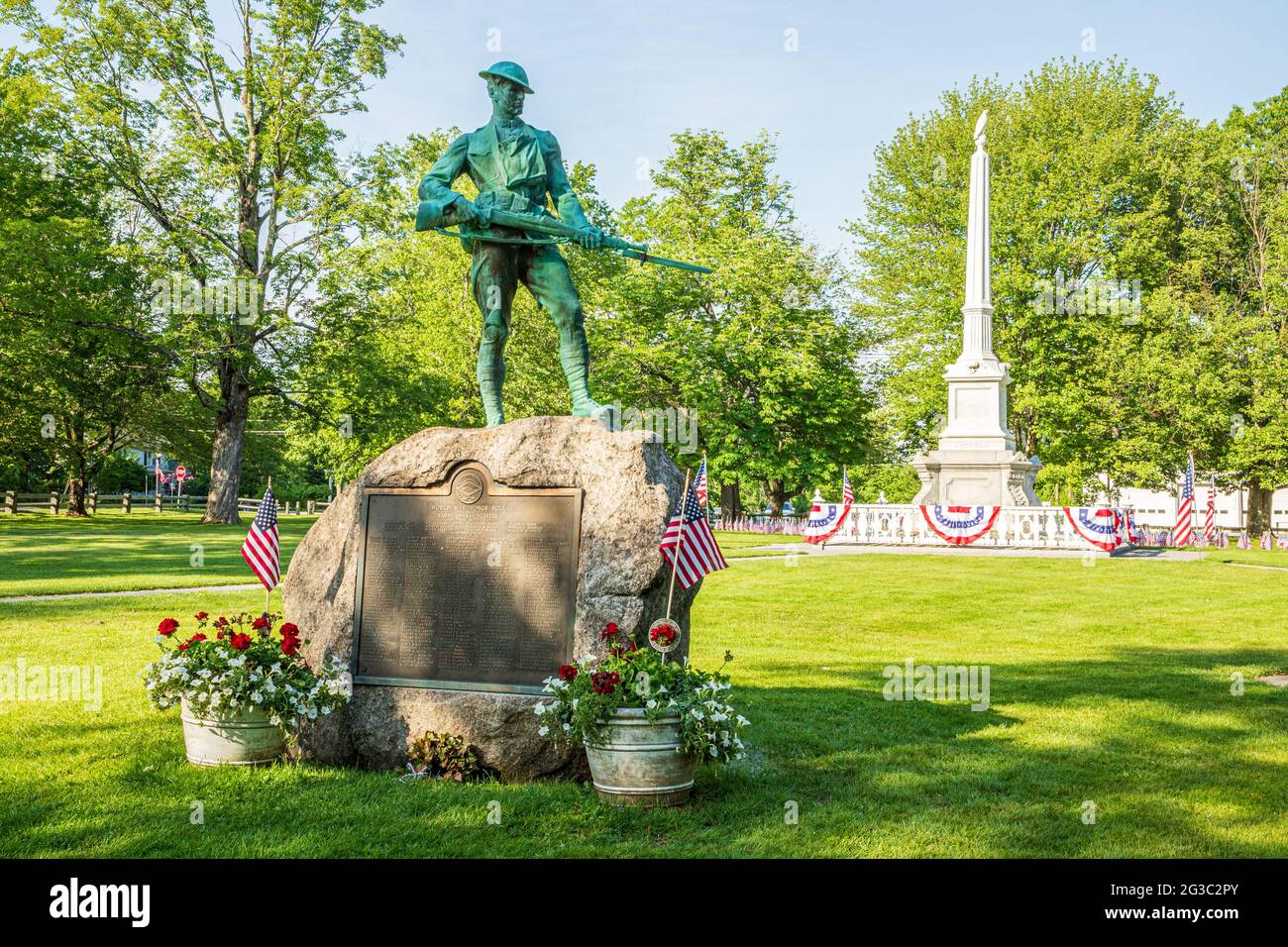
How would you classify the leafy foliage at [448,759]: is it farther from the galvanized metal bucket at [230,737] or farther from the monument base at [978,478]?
the monument base at [978,478]

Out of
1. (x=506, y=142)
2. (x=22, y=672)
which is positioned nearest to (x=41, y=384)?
(x=22, y=672)

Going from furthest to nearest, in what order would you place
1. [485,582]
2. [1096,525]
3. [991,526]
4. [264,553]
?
1. [991,526]
2. [1096,525]
3. [264,553]
4. [485,582]

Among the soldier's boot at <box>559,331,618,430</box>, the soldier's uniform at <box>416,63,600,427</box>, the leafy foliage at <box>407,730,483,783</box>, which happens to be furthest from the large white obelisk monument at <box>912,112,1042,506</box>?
the leafy foliage at <box>407,730,483,783</box>

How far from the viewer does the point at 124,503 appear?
165 feet

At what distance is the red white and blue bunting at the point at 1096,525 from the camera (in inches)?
1078

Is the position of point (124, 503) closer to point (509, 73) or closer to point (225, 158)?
point (225, 158)

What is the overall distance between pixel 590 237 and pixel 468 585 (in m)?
2.92

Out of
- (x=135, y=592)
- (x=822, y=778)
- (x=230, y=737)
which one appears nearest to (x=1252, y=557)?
(x=822, y=778)

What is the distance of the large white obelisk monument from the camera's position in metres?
30.2

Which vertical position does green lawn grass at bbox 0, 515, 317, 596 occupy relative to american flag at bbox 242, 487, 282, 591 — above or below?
below

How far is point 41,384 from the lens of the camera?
3759 cm

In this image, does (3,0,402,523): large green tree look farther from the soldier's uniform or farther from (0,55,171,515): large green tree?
the soldier's uniform

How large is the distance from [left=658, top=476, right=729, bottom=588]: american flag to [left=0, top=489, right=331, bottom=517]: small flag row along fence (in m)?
34.2

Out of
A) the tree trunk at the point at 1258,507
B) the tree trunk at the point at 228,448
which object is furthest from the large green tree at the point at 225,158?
the tree trunk at the point at 1258,507
